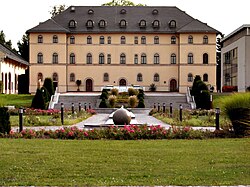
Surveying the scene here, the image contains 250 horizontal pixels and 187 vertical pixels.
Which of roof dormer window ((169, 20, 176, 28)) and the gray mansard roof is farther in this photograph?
roof dormer window ((169, 20, 176, 28))

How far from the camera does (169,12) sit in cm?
8419

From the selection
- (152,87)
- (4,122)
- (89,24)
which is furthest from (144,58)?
(4,122)

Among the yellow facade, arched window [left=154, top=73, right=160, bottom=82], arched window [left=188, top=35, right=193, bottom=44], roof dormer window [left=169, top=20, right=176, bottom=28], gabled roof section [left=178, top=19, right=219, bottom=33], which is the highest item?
roof dormer window [left=169, top=20, right=176, bottom=28]

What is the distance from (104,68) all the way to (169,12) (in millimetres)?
13058

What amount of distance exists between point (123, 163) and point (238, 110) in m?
8.22

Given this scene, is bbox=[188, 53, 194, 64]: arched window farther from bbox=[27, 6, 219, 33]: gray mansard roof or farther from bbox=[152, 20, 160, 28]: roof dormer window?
bbox=[152, 20, 160, 28]: roof dormer window

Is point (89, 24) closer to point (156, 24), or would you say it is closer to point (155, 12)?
point (156, 24)

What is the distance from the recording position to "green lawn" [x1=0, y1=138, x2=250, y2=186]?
953 cm

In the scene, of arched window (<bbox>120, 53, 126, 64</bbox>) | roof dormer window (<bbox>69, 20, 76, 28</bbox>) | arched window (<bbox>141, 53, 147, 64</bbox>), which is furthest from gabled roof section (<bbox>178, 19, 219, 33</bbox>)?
roof dormer window (<bbox>69, 20, 76, 28</bbox>)

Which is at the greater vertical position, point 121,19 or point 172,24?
point 121,19

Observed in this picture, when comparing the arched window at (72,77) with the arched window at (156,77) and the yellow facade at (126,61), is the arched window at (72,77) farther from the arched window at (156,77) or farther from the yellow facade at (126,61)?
the arched window at (156,77)

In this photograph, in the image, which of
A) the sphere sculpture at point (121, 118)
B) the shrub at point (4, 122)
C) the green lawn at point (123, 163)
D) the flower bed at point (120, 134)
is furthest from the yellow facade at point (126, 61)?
A: the green lawn at point (123, 163)

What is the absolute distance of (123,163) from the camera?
1155 cm

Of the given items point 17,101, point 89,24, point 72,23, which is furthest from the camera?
point 89,24
